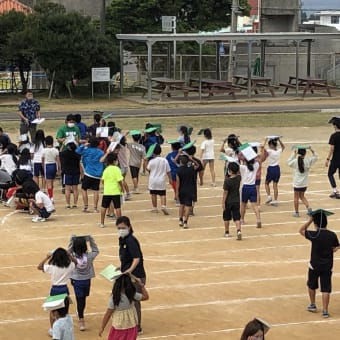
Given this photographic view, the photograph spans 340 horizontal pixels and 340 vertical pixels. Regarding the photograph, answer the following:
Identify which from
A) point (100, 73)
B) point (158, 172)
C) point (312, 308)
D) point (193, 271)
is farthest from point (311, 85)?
point (312, 308)

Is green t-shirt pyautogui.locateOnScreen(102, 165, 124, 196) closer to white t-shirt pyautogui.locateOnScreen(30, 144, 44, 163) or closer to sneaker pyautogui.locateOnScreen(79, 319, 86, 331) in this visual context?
white t-shirt pyautogui.locateOnScreen(30, 144, 44, 163)

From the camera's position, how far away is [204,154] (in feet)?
63.0

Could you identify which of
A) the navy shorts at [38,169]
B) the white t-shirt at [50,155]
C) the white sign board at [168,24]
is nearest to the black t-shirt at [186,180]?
the white t-shirt at [50,155]

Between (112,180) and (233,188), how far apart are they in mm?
2276

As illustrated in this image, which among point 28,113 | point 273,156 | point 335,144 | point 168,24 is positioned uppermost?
point 168,24

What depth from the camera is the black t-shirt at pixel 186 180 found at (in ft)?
49.8

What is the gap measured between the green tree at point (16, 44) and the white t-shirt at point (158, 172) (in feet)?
84.1

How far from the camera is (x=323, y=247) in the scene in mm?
10336

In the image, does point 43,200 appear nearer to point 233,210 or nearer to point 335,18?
point 233,210

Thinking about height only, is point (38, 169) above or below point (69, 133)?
below

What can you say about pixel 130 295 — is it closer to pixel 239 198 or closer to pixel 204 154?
pixel 239 198

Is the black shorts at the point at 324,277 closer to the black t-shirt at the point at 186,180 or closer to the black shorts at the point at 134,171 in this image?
the black t-shirt at the point at 186,180

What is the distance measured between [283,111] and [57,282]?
28.0 metres

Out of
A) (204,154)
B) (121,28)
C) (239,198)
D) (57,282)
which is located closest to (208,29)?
(121,28)
